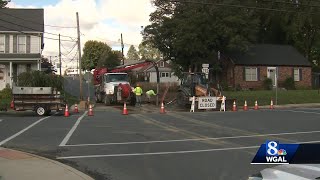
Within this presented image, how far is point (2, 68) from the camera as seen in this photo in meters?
42.2

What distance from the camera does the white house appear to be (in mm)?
41531

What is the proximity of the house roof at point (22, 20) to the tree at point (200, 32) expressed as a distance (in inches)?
508

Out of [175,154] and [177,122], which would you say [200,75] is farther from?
[175,154]

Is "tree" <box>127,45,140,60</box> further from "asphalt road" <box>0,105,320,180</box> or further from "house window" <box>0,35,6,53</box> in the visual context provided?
"asphalt road" <box>0,105,320,180</box>

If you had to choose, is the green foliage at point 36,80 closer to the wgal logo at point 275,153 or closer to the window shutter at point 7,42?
the window shutter at point 7,42

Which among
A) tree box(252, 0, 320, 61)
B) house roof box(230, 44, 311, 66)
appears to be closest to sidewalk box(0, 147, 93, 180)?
house roof box(230, 44, 311, 66)

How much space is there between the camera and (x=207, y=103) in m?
32.3

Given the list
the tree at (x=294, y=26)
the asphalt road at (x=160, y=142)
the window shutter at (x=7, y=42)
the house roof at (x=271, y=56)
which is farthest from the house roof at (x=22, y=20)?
the tree at (x=294, y=26)

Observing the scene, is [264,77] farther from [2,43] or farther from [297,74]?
[2,43]

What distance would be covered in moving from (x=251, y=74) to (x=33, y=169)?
48444 millimetres

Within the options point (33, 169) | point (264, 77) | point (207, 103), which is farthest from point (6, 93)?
point (264, 77)

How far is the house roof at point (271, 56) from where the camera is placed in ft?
187

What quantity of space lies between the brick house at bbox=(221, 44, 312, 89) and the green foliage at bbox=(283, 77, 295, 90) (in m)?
0.65

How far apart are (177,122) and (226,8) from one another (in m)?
30.0
